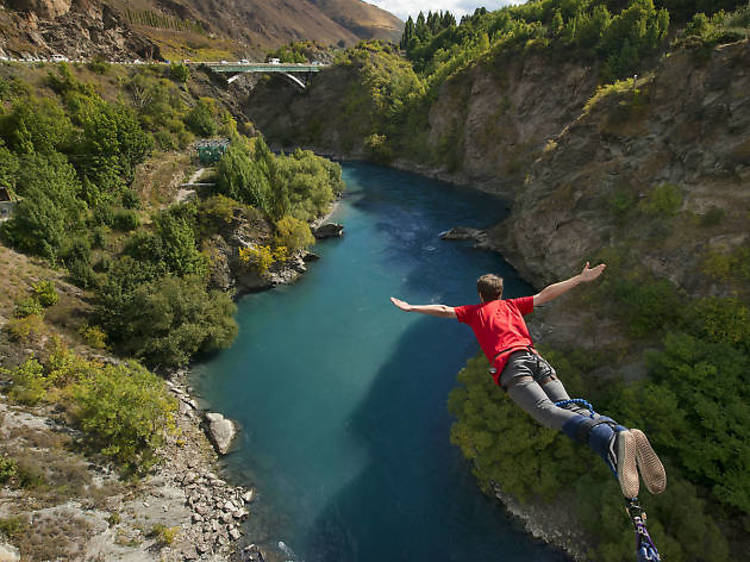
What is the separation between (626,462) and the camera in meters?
3.62

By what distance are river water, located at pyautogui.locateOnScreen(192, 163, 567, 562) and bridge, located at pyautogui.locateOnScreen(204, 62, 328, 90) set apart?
41.6 meters

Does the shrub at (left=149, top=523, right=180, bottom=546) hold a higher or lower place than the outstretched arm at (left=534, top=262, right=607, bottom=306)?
lower

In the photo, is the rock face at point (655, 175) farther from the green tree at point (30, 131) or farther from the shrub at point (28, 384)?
the green tree at point (30, 131)

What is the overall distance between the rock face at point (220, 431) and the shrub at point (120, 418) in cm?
206

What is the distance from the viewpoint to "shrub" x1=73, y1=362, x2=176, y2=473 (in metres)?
13.7

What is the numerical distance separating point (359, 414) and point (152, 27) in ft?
392

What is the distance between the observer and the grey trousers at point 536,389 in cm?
459

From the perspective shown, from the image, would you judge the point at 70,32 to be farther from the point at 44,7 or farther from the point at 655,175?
the point at 655,175

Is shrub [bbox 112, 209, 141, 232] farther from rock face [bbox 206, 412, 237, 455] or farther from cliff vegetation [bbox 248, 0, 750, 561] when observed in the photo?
cliff vegetation [bbox 248, 0, 750, 561]

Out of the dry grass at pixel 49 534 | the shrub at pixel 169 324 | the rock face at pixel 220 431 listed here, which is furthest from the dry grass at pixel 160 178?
the dry grass at pixel 49 534

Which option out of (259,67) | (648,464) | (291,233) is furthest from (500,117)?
(648,464)

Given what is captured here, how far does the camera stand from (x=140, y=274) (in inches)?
795

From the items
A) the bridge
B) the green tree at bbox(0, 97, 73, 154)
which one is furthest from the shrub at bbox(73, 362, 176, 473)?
the bridge

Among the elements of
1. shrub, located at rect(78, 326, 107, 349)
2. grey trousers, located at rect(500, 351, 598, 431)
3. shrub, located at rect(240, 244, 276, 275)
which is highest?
grey trousers, located at rect(500, 351, 598, 431)
